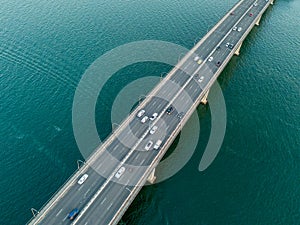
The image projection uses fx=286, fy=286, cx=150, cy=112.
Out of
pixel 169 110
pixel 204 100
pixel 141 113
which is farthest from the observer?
pixel 204 100

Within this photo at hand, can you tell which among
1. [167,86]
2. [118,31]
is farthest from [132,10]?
[167,86]

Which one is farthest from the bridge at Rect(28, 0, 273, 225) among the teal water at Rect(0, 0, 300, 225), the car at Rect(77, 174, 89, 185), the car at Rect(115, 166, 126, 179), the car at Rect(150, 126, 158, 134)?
the teal water at Rect(0, 0, 300, 225)

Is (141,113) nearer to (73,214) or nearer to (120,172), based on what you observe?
(120,172)

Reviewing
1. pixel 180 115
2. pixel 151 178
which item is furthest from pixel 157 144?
pixel 180 115

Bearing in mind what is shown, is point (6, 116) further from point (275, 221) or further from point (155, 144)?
point (275, 221)

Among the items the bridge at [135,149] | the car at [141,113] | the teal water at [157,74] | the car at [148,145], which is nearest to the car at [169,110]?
the bridge at [135,149]

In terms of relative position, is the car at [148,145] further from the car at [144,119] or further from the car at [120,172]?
the car at [120,172]
